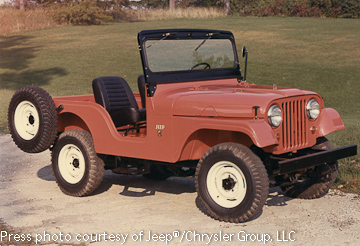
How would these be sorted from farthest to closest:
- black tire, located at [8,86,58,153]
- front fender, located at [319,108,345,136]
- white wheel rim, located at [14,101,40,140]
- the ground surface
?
white wheel rim, located at [14,101,40,140], black tire, located at [8,86,58,153], front fender, located at [319,108,345,136], the ground surface

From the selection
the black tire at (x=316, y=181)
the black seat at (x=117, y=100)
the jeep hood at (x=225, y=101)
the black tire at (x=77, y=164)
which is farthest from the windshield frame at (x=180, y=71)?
the black tire at (x=316, y=181)

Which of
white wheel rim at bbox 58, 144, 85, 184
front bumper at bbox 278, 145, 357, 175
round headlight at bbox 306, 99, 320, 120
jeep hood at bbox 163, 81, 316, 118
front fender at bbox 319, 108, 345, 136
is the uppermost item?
jeep hood at bbox 163, 81, 316, 118

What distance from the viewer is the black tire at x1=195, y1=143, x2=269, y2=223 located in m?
5.50

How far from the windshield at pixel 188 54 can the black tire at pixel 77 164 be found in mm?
1284

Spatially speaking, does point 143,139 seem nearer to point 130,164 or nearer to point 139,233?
point 130,164

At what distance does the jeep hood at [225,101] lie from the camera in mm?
5625

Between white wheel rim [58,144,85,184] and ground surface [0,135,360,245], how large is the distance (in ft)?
0.88

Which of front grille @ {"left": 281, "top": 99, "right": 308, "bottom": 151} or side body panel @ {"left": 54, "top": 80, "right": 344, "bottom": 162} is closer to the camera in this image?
side body panel @ {"left": 54, "top": 80, "right": 344, "bottom": 162}

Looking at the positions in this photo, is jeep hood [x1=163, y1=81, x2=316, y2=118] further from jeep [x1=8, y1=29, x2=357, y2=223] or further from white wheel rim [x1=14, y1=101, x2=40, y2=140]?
white wheel rim [x1=14, y1=101, x2=40, y2=140]

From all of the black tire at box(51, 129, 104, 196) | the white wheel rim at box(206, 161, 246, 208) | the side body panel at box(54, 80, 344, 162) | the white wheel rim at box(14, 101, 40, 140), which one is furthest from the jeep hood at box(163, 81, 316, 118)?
the white wheel rim at box(14, 101, 40, 140)

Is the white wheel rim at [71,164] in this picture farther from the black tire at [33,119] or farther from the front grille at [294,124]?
the front grille at [294,124]

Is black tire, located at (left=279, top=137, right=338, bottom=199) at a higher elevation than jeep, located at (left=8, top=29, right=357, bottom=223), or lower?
lower

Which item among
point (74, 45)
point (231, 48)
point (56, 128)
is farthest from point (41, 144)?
point (74, 45)

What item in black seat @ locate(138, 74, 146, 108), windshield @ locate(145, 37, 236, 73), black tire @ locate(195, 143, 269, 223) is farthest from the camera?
black seat @ locate(138, 74, 146, 108)
